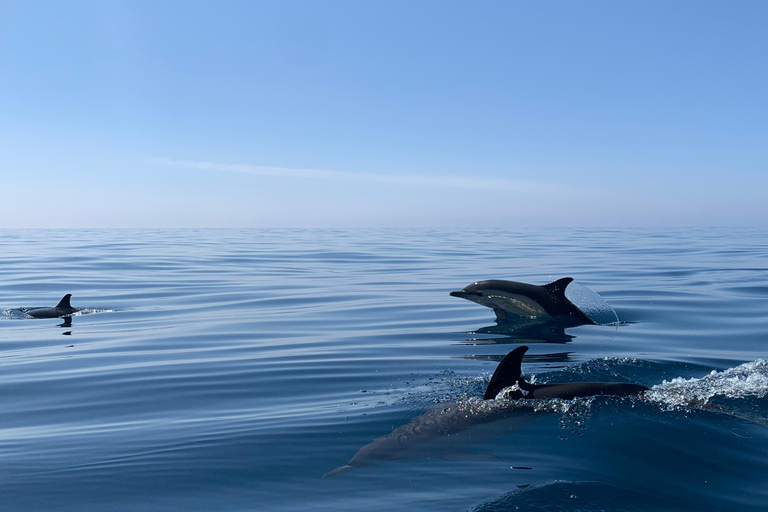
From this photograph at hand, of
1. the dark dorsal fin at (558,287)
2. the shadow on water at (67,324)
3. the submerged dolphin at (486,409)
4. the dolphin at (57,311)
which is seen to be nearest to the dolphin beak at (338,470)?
the submerged dolphin at (486,409)

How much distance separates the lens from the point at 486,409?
21.9 ft

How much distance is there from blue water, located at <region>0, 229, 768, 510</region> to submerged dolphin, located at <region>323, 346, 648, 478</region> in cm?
15

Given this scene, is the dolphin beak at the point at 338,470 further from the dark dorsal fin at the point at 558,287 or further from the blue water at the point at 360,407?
the dark dorsal fin at the point at 558,287

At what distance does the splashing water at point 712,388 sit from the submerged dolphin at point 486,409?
32cm

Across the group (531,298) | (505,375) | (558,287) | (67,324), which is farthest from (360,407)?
(67,324)

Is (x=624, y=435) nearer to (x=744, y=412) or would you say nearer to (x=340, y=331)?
(x=744, y=412)

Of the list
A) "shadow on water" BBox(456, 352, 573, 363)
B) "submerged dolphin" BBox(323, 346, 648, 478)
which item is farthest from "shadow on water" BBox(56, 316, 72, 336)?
"submerged dolphin" BBox(323, 346, 648, 478)

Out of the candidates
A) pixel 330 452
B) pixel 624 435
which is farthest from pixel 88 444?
pixel 624 435

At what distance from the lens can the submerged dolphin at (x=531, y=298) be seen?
13.7 meters

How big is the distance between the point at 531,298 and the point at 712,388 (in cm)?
600

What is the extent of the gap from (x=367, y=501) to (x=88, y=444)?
312 centimetres

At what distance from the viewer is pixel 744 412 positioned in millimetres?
6781

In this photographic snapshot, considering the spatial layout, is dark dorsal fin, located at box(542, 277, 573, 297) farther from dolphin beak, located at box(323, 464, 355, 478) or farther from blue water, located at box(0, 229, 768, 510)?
dolphin beak, located at box(323, 464, 355, 478)

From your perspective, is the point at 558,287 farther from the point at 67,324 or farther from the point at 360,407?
the point at 67,324
